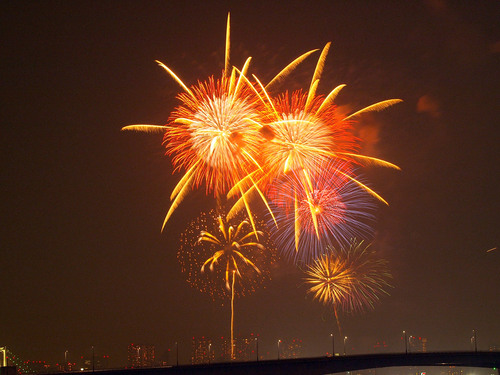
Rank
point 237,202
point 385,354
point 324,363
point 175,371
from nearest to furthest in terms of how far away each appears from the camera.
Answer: point 237,202, point 175,371, point 324,363, point 385,354

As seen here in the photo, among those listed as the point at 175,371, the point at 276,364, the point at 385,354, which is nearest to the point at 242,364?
the point at 276,364

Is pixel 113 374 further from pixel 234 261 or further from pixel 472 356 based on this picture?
pixel 472 356

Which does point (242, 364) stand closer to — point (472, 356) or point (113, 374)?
point (113, 374)

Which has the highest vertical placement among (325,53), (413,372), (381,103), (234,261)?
(325,53)

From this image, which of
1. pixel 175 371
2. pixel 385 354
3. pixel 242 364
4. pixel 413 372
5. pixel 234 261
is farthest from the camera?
pixel 413 372

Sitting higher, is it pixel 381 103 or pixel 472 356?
pixel 381 103

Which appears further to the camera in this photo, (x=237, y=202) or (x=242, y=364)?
(x=242, y=364)
